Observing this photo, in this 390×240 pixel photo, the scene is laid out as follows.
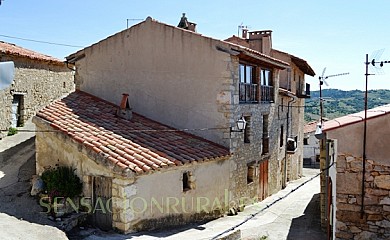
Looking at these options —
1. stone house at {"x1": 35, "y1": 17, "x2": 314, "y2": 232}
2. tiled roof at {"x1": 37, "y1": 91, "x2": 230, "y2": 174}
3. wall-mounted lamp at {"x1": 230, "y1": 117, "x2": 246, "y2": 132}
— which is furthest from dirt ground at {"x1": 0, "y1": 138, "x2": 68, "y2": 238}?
wall-mounted lamp at {"x1": 230, "y1": 117, "x2": 246, "y2": 132}

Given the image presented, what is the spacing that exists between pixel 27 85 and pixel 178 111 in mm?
8784

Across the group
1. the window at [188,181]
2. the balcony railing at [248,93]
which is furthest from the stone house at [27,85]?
the balcony railing at [248,93]

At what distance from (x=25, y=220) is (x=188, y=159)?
15.2 ft

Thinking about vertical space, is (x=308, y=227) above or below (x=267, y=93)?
below

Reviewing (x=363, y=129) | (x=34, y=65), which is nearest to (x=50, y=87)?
(x=34, y=65)

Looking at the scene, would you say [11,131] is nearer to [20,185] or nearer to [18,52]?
[18,52]

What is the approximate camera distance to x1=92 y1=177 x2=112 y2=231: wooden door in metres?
10.8

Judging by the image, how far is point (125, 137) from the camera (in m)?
12.3

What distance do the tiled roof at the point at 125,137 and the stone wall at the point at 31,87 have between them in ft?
14.3

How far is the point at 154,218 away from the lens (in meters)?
11.2

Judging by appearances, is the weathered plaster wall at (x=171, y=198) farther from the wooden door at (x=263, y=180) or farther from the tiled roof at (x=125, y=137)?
the wooden door at (x=263, y=180)

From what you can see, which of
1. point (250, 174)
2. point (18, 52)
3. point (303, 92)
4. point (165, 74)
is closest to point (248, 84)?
point (165, 74)

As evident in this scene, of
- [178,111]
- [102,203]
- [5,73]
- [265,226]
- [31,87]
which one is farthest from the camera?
[31,87]

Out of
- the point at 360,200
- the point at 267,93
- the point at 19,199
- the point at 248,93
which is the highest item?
the point at 267,93
